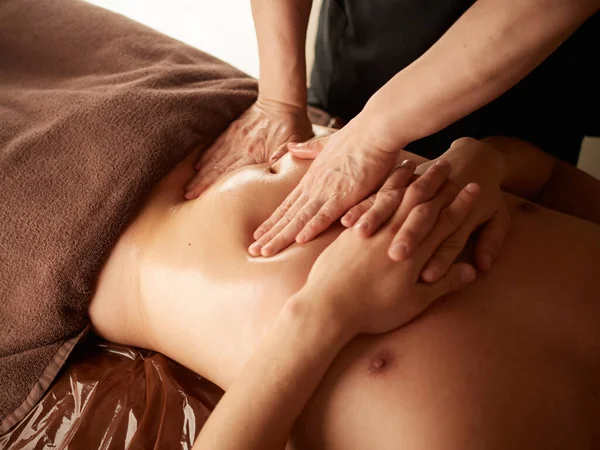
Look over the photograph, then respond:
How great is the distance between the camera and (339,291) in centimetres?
69

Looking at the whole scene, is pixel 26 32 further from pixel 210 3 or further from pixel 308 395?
pixel 308 395

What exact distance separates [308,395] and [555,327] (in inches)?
14.3

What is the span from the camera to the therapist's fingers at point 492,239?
31.3 inches

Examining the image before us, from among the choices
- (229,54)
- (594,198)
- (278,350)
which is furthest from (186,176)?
(229,54)

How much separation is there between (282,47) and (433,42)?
1.04ft

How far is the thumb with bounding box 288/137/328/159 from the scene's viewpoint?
955mm

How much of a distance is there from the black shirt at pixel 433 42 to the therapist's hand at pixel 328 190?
0.39 metres

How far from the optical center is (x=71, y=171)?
97 cm

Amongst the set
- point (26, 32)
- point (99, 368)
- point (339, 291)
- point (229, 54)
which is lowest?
point (99, 368)

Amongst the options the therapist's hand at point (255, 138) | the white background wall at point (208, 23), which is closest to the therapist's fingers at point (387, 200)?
the therapist's hand at point (255, 138)

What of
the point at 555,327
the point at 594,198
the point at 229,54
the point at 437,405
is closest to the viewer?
the point at 437,405

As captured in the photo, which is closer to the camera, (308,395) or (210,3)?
(308,395)

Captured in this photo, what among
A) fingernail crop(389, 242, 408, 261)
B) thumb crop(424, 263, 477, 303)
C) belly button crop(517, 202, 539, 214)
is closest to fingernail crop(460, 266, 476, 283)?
thumb crop(424, 263, 477, 303)

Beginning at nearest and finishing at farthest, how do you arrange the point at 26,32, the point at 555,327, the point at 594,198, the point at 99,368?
the point at 555,327 < the point at 99,368 < the point at 594,198 < the point at 26,32
